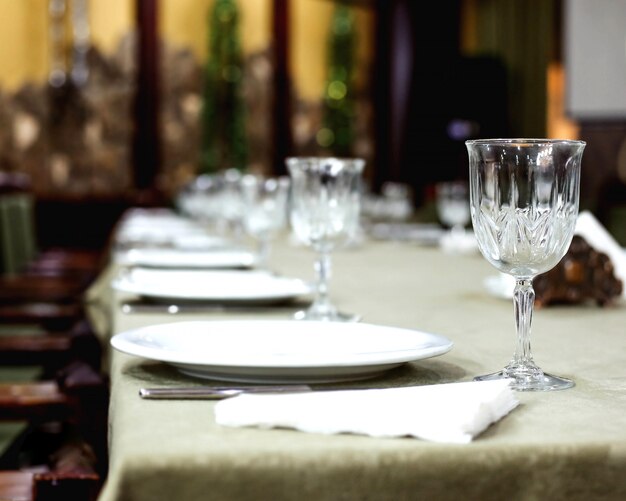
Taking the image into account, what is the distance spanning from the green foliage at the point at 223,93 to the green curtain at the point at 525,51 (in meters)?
2.33

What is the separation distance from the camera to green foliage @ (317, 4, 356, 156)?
9.30m

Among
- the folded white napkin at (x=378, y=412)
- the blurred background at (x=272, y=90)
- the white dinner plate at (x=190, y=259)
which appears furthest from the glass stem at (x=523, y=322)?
the blurred background at (x=272, y=90)

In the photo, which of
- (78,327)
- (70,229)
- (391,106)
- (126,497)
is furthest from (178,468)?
(391,106)

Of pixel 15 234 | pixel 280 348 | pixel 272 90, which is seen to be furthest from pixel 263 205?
pixel 272 90

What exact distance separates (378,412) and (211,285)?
3.12 feet

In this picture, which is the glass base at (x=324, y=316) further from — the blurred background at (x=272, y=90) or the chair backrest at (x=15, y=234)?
the blurred background at (x=272, y=90)

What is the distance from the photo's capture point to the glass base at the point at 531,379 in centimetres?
89

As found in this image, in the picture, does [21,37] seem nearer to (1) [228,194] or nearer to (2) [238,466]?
(1) [228,194]

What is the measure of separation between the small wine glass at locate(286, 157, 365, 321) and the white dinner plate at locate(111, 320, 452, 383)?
30cm

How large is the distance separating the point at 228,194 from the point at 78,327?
1.64m

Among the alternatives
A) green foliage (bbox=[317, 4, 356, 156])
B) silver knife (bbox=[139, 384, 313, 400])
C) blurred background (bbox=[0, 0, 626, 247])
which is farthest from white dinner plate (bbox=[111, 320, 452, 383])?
green foliage (bbox=[317, 4, 356, 156])

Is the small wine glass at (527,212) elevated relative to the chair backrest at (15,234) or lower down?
elevated

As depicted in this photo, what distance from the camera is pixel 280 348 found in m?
1.00

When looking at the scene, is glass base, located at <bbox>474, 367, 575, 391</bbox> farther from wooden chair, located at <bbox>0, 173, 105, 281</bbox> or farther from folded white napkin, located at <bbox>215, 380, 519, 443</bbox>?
wooden chair, located at <bbox>0, 173, 105, 281</bbox>
